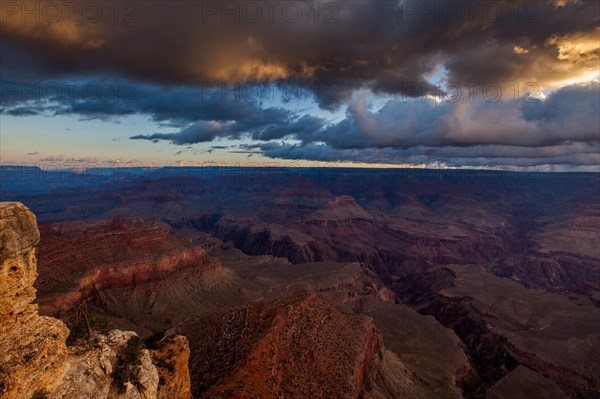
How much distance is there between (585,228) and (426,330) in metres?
174

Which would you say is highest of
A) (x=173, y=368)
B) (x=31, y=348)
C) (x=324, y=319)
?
(x=31, y=348)

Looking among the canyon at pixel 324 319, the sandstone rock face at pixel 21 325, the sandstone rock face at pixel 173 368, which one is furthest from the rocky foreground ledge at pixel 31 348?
the canyon at pixel 324 319

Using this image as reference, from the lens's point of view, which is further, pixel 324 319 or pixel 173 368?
Result: pixel 324 319

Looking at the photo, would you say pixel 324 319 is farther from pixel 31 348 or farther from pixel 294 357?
pixel 31 348

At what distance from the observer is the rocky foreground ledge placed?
15867mm

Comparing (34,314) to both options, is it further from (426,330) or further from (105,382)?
(426,330)

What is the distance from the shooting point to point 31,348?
54.7 ft

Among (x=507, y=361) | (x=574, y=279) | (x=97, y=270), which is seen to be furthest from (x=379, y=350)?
(x=574, y=279)

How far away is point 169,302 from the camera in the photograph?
86.8m

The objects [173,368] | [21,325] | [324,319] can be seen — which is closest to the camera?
[21,325]

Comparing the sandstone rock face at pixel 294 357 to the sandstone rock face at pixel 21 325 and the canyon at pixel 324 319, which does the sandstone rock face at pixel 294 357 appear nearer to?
the canyon at pixel 324 319

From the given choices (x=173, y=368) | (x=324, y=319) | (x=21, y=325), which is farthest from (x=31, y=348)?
(x=324, y=319)

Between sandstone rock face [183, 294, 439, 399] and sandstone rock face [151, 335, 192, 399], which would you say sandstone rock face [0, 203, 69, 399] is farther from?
sandstone rock face [183, 294, 439, 399]

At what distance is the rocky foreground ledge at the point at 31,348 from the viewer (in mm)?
15867
